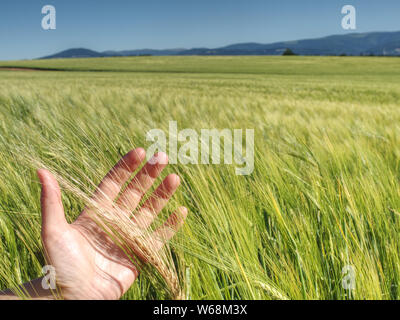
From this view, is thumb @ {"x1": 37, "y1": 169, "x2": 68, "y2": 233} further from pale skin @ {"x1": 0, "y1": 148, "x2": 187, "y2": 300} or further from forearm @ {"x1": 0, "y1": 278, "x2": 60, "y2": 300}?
forearm @ {"x1": 0, "y1": 278, "x2": 60, "y2": 300}

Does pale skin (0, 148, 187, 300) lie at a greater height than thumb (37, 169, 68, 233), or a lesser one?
lesser

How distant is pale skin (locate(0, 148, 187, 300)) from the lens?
2.82 feet

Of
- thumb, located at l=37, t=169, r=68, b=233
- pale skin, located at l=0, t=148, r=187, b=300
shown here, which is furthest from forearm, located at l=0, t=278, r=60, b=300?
thumb, located at l=37, t=169, r=68, b=233

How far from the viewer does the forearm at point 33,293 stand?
0.78m

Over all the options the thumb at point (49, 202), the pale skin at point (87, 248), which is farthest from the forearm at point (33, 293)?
the thumb at point (49, 202)

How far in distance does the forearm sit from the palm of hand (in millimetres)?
32

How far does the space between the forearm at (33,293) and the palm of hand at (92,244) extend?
32mm

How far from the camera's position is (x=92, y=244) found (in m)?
1.01

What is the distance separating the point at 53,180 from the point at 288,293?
27.5 inches

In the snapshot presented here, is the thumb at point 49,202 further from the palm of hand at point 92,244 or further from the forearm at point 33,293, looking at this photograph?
the forearm at point 33,293

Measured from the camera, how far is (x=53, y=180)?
2.91ft

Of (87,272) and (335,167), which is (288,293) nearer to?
(87,272)

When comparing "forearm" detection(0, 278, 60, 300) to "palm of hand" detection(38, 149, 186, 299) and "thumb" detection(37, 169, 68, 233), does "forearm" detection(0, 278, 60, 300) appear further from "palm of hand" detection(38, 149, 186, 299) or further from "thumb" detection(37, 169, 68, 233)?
"thumb" detection(37, 169, 68, 233)
